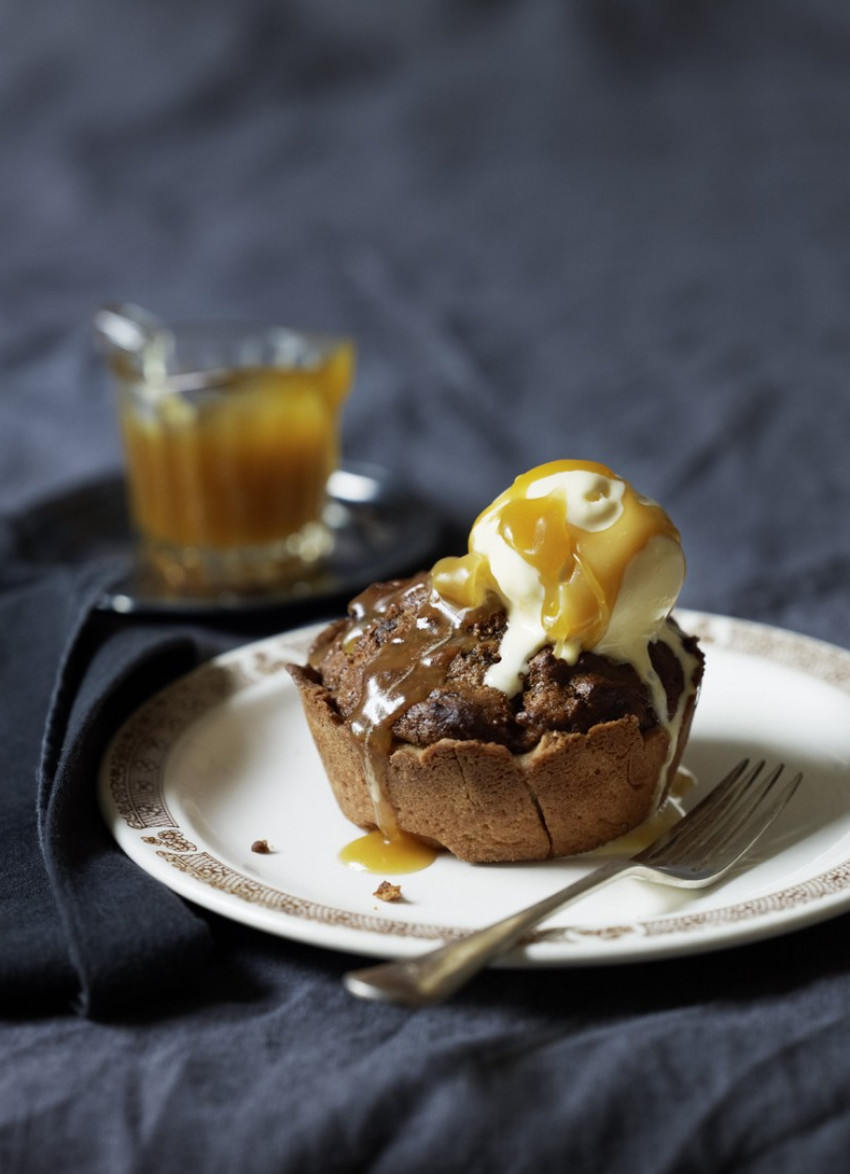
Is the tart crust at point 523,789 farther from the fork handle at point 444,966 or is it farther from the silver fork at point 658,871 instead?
the fork handle at point 444,966

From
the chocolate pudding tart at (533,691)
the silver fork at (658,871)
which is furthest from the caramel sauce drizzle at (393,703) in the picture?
the silver fork at (658,871)

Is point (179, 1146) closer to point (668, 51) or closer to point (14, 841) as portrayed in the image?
point (14, 841)

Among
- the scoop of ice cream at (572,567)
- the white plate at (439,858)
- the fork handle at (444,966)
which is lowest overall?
the white plate at (439,858)

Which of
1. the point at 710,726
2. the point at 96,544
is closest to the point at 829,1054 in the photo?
the point at 710,726

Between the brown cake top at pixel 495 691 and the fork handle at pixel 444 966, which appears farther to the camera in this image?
the brown cake top at pixel 495 691

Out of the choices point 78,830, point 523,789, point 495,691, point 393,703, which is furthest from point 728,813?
point 78,830

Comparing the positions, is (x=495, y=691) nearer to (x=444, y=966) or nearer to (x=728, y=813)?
(x=728, y=813)
